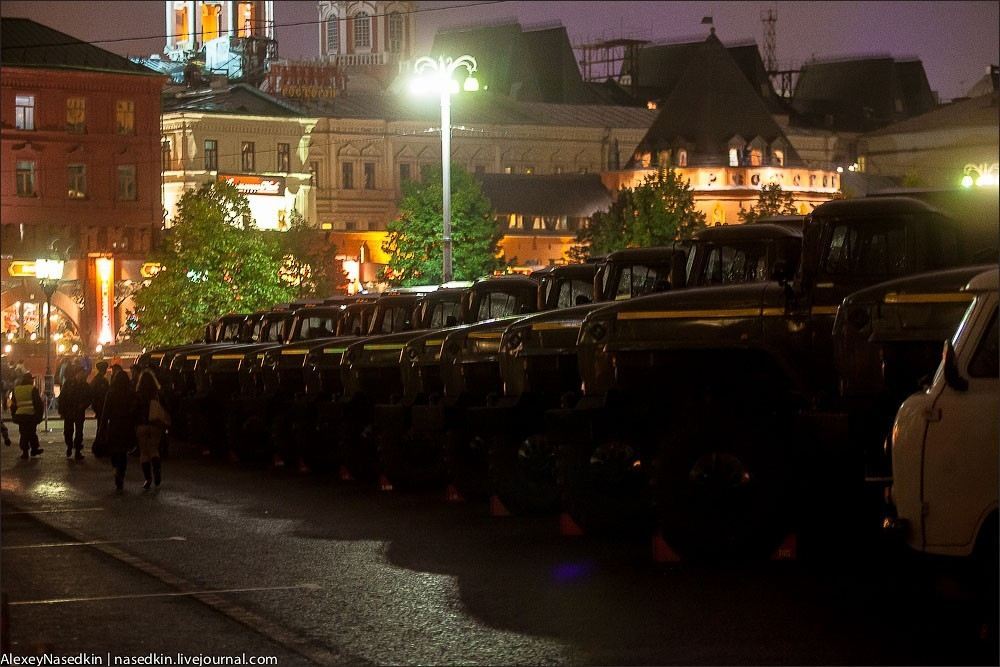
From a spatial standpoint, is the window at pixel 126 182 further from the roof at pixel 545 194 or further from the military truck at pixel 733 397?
the military truck at pixel 733 397

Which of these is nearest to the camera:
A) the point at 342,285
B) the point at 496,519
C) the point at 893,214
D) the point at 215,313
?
the point at 893,214

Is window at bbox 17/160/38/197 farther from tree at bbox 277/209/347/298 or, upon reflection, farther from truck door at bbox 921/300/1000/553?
truck door at bbox 921/300/1000/553

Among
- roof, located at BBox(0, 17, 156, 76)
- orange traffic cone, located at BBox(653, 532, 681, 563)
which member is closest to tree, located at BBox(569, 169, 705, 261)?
roof, located at BBox(0, 17, 156, 76)

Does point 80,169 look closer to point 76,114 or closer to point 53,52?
Result: point 76,114

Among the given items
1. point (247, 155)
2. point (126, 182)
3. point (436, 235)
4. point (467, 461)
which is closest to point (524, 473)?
point (467, 461)

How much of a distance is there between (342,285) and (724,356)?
304ft

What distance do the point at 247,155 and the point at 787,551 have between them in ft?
359

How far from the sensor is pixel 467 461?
21.0 m

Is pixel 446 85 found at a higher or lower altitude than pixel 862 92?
lower

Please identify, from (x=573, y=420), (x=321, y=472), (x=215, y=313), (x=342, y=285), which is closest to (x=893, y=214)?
(x=573, y=420)

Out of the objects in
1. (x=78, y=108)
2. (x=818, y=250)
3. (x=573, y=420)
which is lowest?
(x=573, y=420)

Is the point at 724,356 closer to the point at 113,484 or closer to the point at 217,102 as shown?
the point at 113,484

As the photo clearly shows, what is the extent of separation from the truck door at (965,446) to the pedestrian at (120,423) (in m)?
15.9

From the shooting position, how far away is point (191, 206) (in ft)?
227
